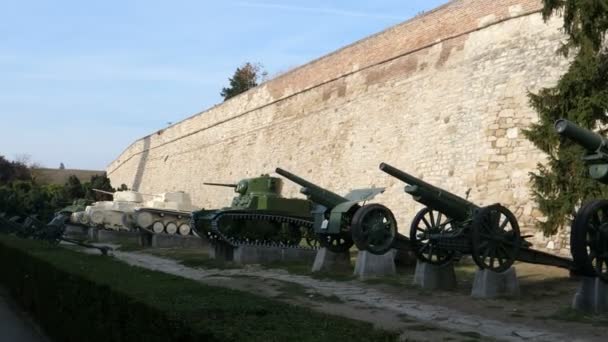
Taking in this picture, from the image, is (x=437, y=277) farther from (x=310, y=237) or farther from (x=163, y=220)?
(x=163, y=220)

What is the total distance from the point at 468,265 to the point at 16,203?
18269 mm

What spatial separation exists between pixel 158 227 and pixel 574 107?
45.3 feet

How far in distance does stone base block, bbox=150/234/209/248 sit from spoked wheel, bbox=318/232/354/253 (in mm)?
8868

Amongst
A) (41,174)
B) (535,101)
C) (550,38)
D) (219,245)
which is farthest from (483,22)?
(41,174)

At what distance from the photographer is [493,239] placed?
9125mm

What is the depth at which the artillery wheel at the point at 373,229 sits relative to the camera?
36.8 ft

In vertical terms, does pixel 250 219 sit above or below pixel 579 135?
below

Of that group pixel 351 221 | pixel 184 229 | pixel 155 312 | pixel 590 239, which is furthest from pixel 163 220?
pixel 155 312

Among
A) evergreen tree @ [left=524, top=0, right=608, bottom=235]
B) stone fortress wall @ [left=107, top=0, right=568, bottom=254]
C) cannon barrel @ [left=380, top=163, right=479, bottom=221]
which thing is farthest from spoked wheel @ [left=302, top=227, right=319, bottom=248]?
cannon barrel @ [left=380, top=163, right=479, bottom=221]

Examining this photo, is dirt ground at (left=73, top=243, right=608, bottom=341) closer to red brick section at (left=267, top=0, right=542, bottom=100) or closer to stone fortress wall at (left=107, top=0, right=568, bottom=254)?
stone fortress wall at (left=107, top=0, right=568, bottom=254)

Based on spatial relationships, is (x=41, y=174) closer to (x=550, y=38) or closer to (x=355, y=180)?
(x=355, y=180)

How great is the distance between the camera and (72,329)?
6441 mm

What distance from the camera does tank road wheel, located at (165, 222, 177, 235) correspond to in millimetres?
21972

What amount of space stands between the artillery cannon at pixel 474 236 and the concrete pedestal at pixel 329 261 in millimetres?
2748
